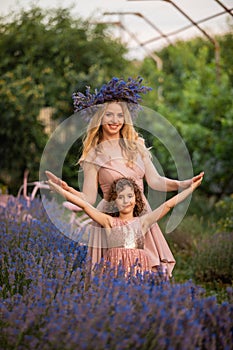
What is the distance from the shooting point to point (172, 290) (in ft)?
8.61

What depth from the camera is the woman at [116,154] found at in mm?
3748

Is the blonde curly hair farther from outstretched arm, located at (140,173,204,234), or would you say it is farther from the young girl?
outstretched arm, located at (140,173,204,234)

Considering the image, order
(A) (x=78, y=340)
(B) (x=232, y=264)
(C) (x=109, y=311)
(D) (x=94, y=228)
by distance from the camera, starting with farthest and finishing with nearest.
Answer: (B) (x=232, y=264) → (D) (x=94, y=228) → (C) (x=109, y=311) → (A) (x=78, y=340)

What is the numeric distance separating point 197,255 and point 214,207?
3018 millimetres

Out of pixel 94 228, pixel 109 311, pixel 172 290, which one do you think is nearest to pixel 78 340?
pixel 109 311

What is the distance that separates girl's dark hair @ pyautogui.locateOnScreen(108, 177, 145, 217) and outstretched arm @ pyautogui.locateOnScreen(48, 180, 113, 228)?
0.09m

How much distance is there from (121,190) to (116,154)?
0.27m

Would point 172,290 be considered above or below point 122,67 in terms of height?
below

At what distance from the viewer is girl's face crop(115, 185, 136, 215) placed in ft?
12.0

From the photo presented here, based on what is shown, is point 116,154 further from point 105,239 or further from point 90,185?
point 105,239

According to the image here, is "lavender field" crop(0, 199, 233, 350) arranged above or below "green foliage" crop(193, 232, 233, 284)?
above

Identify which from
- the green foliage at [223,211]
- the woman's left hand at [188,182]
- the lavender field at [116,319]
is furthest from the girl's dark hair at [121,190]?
the green foliage at [223,211]

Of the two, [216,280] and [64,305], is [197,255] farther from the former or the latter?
[64,305]

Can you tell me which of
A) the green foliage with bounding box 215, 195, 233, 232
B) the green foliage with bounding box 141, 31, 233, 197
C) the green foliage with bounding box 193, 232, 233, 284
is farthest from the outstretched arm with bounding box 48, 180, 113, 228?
the green foliage with bounding box 141, 31, 233, 197
